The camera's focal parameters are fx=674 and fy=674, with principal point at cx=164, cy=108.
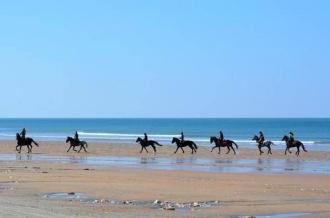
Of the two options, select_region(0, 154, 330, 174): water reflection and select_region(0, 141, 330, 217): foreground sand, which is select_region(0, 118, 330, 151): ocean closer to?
select_region(0, 154, 330, 174): water reflection

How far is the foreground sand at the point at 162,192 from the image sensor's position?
13625 mm

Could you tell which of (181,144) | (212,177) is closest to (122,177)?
(212,177)

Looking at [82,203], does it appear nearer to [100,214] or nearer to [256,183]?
[100,214]

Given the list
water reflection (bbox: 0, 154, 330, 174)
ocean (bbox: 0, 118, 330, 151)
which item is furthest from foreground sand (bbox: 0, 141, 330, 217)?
ocean (bbox: 0, 118, 330, 151)

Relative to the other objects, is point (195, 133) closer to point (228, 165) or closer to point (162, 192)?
point (228, 165)

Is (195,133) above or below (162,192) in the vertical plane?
above

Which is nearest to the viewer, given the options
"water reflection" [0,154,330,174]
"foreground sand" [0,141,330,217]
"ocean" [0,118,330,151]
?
"foreground sand" [0,141,330,217]

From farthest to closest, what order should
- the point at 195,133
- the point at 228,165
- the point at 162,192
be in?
the point at 195,133, the point at 228,165, the point at 162,192

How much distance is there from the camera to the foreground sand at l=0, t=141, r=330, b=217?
13.6 metres

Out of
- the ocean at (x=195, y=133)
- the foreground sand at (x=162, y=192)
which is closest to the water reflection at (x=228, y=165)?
the foreground sand at (x=162, y=192)

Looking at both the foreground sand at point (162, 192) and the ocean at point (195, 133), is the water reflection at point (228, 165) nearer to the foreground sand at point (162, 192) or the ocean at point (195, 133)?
the foreground sand at point (162, 192)

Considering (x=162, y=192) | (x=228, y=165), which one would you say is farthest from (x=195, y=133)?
(x=162, y=192)

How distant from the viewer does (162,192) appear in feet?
58.3

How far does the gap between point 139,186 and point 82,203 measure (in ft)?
14.8
